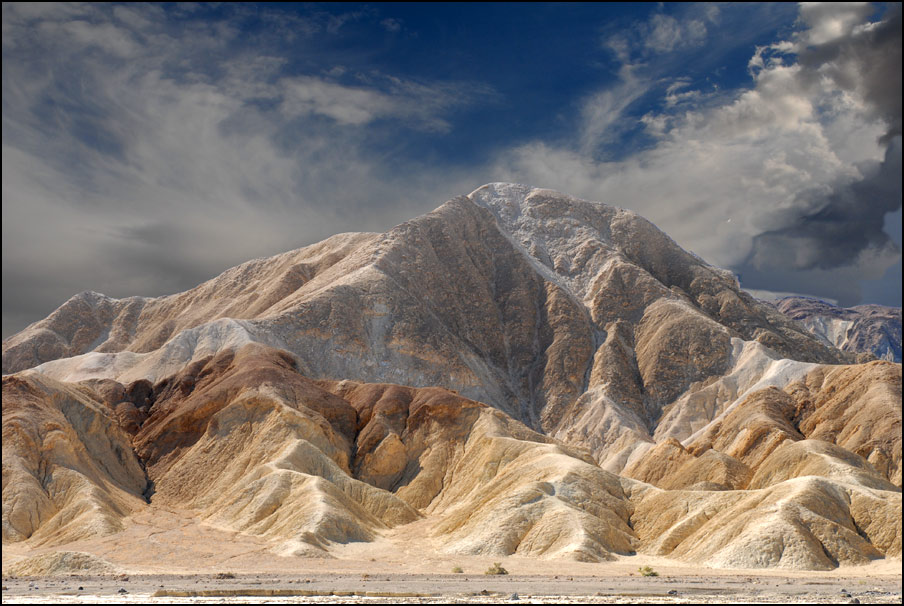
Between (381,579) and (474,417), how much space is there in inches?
2200

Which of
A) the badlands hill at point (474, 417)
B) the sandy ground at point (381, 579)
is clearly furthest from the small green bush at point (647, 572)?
the badlands hill at point (474, 417)

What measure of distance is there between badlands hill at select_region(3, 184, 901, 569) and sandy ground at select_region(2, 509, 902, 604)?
2908 mm

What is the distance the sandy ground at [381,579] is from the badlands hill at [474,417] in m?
2.91

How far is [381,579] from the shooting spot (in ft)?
186

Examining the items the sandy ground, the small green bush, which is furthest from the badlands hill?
the small green bush

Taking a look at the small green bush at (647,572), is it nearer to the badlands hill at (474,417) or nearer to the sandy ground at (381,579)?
the sandy ground at (381,579)


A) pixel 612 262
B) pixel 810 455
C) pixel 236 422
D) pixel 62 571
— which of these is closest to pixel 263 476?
pixel 236 422

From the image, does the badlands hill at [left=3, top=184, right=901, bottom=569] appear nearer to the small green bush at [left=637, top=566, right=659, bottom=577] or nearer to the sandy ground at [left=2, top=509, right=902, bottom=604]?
the sandy ground at [left=2, top=509, right=902, bottom=604]

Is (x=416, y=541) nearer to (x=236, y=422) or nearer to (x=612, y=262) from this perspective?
(x=236, y=422)

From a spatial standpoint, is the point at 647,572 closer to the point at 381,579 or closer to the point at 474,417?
the point at 381,579

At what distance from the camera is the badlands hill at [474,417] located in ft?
244

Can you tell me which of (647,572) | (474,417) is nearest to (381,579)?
(647,572)

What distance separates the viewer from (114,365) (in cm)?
14325

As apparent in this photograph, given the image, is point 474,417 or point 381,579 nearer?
Answer: point 381,579
